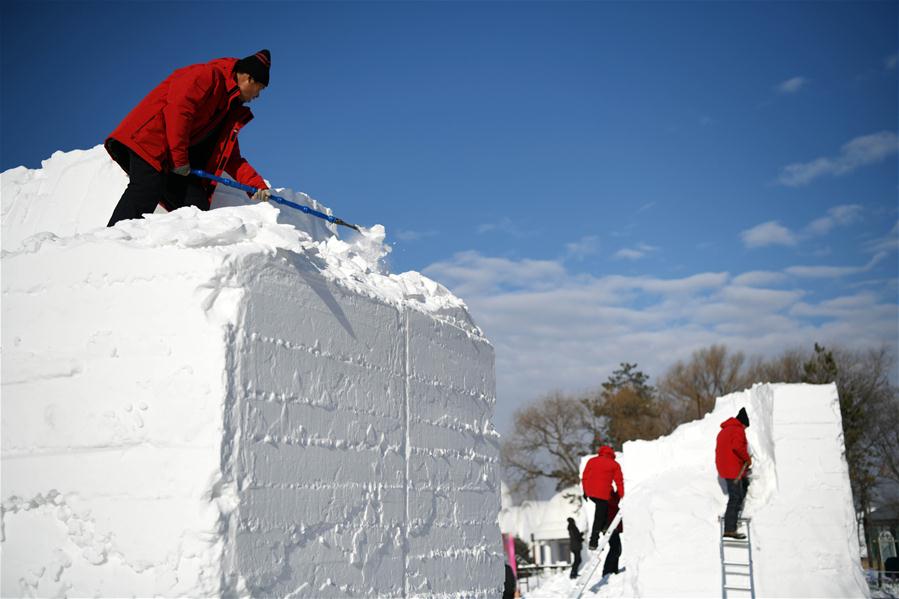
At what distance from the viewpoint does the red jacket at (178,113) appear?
3.21 metres

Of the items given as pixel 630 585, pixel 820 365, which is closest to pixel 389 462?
pixel 630 585

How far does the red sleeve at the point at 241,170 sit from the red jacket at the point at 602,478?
5822 mm

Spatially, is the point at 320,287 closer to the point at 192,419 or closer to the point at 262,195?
the point at 192,419

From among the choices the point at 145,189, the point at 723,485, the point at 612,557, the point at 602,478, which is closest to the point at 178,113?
the point at 145,189

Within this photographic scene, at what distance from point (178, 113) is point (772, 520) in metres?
7.56

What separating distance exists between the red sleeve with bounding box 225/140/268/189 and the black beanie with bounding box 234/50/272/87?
42 cm

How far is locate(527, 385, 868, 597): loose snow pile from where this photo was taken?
8.04m

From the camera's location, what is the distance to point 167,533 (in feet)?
6.87

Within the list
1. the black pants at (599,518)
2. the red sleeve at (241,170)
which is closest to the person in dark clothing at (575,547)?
the black pants at (599,518)

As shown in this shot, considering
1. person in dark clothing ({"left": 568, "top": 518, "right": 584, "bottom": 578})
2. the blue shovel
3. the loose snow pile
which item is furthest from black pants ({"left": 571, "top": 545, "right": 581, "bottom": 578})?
the blue shovel

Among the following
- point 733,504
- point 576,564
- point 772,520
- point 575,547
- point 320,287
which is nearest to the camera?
point 320,287

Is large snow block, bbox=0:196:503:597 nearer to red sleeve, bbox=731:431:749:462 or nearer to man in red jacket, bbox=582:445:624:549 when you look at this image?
man in red jacket, bbox=582:445:624:549

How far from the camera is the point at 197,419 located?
84.8 inches

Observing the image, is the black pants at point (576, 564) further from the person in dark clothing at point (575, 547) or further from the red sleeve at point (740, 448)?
the red sleeve at point (740, 448)
